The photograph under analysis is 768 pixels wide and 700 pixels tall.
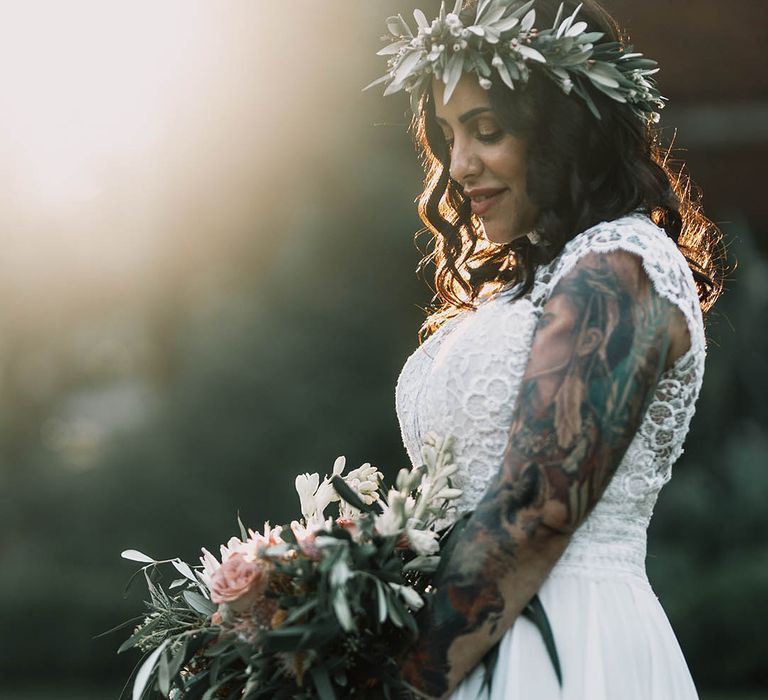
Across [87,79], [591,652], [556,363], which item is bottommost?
[591,652]

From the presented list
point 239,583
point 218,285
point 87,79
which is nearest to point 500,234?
point 239,583

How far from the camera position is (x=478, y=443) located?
227 cm

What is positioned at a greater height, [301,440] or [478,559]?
[478,559]

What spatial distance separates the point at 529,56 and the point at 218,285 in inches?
343

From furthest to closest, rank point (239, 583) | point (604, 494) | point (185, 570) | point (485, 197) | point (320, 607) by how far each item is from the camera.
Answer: point (485, 197)
point (185, 570)
point (604, 494)
point (239, 583)
point (320, 607)

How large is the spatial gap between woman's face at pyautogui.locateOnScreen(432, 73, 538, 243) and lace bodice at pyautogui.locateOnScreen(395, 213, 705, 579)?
0.18 m

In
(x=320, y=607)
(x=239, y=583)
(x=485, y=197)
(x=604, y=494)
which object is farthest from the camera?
(x=485, y=197)

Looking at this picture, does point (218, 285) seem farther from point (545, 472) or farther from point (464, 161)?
point (545, 472)

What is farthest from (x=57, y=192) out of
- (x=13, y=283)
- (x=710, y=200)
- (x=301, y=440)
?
(x=710, y=200)

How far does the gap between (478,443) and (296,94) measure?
9.10 meters

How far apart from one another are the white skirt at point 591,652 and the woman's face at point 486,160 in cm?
74

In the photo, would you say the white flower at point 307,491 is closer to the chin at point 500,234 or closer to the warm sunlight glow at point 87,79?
the chin at point 500,234

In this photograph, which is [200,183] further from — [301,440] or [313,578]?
→ [313,578]

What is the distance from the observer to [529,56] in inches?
90.7
